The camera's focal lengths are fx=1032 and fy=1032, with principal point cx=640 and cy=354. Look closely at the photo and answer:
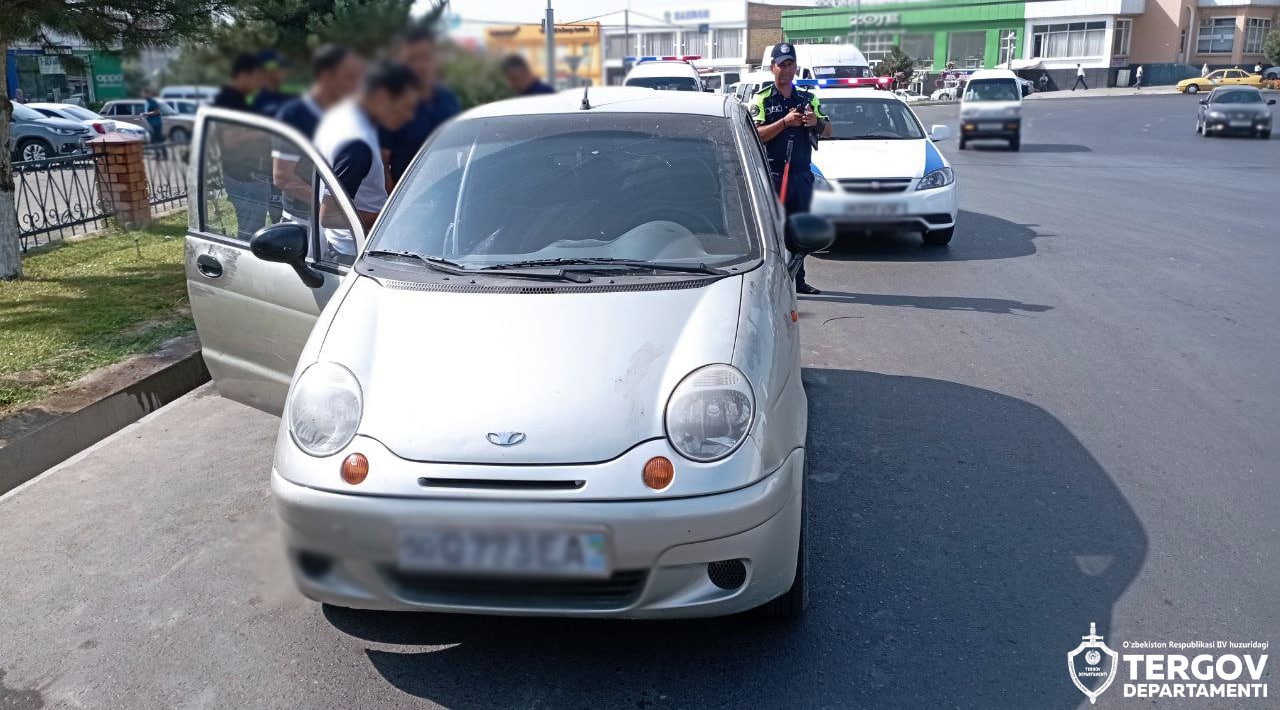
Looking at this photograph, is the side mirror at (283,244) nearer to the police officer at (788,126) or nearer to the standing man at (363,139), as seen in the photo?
the standing man at (363,139)

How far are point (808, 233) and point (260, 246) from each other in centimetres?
216

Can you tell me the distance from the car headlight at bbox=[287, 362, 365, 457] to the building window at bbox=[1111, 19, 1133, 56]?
72468 millimetres

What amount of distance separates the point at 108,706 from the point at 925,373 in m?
4.50

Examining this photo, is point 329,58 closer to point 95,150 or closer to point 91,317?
point 91,317

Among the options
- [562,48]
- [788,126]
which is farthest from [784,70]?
[562,48]

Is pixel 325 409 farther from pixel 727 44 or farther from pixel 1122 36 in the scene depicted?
pixel 1122 36

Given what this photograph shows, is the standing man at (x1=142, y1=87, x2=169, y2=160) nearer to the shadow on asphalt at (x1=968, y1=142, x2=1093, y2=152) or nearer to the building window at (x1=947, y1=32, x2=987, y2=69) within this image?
the shadow on asphalt at (x1=968, y1=142, x2=1093, y2=152)

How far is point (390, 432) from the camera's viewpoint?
287cm

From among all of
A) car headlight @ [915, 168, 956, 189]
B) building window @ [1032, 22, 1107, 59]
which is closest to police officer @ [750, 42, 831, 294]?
car headlight @ [915, 168, 956, 189]

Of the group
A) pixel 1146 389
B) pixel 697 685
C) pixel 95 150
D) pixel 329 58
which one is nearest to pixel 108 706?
pixel 697 685

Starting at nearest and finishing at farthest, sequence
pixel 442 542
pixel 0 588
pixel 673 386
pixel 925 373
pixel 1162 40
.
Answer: pixel 442 542 < pixel 673 386 < pixel 0 588 < pixel 925 373 < pixel 1162 40

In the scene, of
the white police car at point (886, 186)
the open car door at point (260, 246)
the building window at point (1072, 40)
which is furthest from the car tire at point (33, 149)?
the building window at point (1072, 40)

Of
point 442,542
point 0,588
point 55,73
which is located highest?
point 55,73

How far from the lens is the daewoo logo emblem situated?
2.78 m
